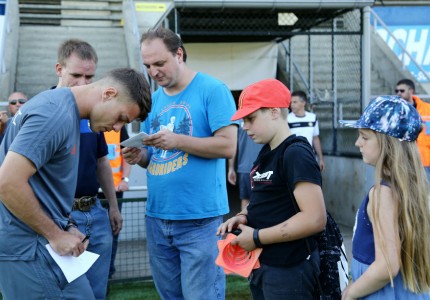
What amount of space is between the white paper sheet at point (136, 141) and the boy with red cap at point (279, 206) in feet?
2.25

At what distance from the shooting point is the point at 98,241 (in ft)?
13.2

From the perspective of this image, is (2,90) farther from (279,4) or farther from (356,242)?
(356,242)

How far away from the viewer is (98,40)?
1238 centimetres

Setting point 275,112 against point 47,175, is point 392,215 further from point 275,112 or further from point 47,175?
point 47,175

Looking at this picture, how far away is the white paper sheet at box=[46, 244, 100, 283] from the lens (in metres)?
2.69

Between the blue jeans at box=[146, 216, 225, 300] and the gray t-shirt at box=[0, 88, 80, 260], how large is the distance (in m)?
1.07

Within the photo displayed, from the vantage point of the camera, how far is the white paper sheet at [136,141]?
11.6 feet

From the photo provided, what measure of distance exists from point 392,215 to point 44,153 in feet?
5.31

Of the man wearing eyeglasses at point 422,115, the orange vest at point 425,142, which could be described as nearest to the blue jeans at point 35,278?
the man wearing eyeglasses at point 422,115

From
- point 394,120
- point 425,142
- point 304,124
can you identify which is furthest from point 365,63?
point 394,120

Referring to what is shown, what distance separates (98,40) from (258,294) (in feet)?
33.1

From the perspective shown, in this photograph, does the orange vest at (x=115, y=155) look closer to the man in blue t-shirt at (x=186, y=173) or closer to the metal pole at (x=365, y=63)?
the man in blue t-shirt at (x=186, y=173)

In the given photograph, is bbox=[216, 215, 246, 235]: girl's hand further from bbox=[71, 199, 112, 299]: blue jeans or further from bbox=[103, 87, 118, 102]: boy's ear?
bbox=[71, 199, 112, 299]: blue jeans

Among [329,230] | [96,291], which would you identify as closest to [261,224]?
Result: [329,230]
